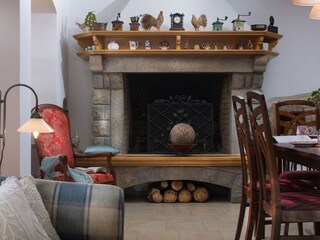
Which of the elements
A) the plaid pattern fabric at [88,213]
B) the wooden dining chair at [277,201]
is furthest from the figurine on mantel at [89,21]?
the plaid pattern fabric at [88,213]

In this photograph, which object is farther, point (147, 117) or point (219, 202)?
point (147, 117)

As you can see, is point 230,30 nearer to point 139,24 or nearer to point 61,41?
point 139,24

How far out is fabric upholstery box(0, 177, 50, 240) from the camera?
1450mm

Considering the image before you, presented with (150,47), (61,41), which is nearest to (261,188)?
(150,47)

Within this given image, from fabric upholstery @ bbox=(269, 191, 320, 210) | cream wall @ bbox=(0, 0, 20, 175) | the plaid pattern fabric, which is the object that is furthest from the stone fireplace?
the plaid pattern fabric

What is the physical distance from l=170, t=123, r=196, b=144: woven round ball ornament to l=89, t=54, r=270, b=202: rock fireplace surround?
18 cm

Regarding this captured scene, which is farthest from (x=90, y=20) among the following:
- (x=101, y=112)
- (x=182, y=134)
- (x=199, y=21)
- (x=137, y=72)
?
(x=182, y=134)

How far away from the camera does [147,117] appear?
5.52m

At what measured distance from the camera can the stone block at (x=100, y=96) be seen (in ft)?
17.5

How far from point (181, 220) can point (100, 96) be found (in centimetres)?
177

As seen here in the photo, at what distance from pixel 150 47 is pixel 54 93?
1.15 meters

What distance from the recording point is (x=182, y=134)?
5.14 metres

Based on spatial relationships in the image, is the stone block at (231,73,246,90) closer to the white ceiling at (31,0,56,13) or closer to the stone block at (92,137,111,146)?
the stone block at (92,137,111,146)

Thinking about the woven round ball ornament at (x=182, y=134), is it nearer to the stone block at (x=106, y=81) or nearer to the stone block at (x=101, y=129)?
the stone block at (x=101, y=129)
